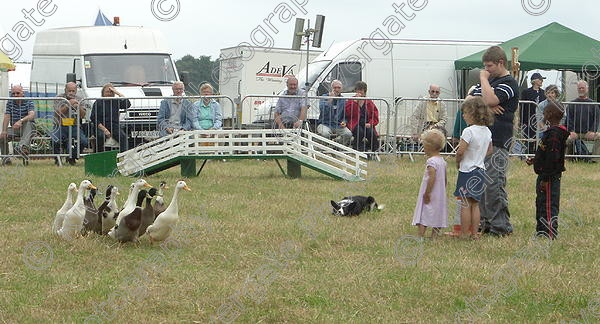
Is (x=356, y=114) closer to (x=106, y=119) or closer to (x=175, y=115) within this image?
(x=175, y=115)

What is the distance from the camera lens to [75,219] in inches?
359

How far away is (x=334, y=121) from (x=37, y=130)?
5.62 metres

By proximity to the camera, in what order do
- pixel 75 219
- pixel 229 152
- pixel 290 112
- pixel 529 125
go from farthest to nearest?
pixel 529 125 → pixel 290 112 → pixel 229 152 → pixel 75 219

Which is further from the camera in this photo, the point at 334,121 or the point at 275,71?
the point at 275,71

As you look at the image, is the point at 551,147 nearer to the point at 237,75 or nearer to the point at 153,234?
the point at 153,234

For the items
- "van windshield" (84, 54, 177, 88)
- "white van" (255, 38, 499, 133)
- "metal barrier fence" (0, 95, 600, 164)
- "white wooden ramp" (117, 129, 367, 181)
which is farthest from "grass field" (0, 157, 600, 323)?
"white van" (255, 38, 499, 133)

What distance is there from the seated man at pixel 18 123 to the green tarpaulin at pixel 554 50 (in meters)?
10.3

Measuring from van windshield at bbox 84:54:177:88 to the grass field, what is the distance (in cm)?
976

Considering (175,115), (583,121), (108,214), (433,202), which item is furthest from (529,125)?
(108,214)

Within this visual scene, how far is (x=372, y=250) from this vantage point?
9.33 meters

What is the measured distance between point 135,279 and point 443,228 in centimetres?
387

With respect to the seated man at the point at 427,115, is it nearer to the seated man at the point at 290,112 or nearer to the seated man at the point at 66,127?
the seated man at the point at 290,112

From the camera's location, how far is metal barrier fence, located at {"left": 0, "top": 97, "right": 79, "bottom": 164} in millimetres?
18562

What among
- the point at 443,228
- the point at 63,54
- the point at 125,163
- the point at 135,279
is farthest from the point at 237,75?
the point at 135,279
